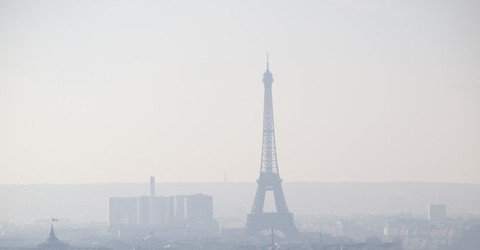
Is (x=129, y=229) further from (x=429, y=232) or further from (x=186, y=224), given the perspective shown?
(x=429, y=232)

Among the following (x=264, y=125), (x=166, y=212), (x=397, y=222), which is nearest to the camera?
(x=264, y=125)

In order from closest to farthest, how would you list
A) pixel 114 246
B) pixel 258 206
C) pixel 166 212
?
pixel 114 246
pixel 258 206
pixel 166 212

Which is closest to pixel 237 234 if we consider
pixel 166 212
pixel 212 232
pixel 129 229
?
pixel 212 232

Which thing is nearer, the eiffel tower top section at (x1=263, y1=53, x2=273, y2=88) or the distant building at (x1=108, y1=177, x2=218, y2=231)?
the eiffel tower top section at (x1=263, y1=53, x2=273, y2=88)

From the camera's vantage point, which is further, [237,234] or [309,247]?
[237,234]

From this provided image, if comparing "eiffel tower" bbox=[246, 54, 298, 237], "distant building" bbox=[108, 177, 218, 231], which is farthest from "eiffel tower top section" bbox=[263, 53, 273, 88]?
"distant building" bbox=[108, 177, 218, 231]

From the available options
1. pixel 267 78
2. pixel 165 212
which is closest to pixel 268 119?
pixel 267 78

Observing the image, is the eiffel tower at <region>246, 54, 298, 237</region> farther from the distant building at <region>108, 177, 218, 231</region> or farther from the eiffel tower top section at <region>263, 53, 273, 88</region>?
the distant building at <region>108, 177, 218, 231</region>

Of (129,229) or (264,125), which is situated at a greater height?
(264,125)
